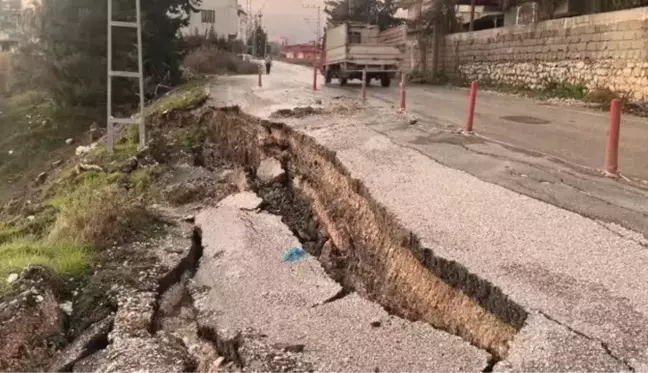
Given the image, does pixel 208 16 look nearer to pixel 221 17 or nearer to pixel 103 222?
pixel 221 17

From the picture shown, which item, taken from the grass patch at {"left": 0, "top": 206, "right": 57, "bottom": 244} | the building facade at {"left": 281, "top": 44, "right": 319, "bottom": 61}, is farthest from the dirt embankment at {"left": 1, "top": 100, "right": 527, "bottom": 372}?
the building facade at {"left": 281, "top": 44, "right": 319, "bottom": 61}

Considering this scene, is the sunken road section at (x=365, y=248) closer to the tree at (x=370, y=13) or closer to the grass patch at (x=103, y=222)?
the grass patch at (x=103, y=222)

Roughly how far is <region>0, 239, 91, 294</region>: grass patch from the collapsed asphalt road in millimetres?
2775

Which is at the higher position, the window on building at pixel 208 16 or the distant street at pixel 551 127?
the window on building at pixel 208 16

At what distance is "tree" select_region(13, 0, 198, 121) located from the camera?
17375mm

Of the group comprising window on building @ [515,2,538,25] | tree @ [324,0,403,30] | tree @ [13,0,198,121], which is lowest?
tree @ [13,0,198,121]

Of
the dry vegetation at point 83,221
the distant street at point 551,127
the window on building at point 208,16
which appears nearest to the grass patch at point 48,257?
the dry vegetation at point 83,221

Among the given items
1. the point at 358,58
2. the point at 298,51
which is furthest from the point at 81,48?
the point at 298,51

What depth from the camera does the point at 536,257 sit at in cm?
431

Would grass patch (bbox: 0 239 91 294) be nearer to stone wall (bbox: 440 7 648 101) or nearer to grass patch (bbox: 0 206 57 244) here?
grass patch (bbox: 0 206 57 244)

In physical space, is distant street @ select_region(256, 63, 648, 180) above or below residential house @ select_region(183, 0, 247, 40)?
below

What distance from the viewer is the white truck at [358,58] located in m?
23.0

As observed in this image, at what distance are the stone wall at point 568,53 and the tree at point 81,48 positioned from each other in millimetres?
13098

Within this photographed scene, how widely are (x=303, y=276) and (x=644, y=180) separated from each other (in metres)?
4.26
